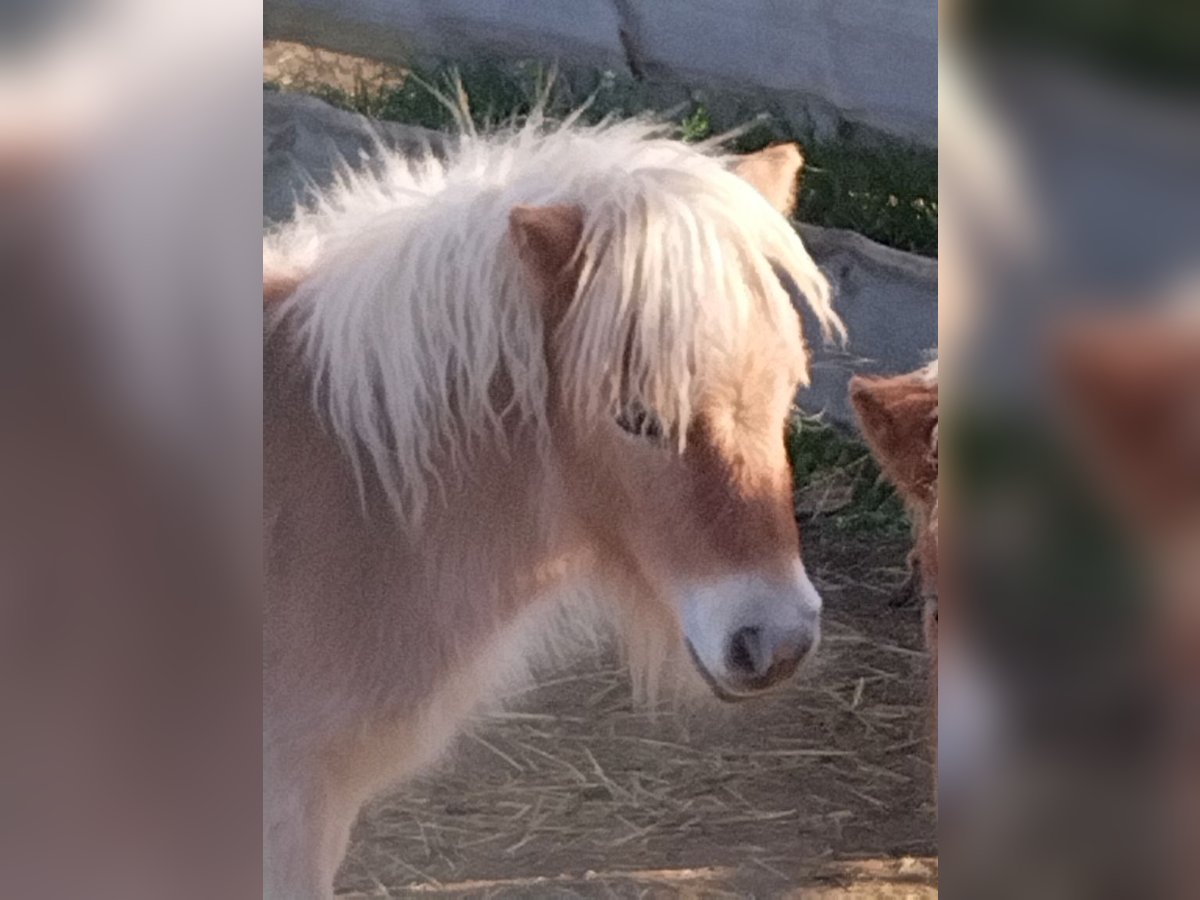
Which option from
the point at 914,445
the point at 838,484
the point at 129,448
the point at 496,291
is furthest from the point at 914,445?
the point at 129,448

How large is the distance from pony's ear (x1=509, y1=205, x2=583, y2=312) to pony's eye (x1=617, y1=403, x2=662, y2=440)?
15 cm

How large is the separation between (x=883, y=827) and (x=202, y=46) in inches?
48.3

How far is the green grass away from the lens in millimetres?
1565

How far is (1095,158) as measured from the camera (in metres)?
1.49

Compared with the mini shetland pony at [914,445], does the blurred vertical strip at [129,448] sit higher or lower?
higher

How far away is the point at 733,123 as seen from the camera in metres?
1.63

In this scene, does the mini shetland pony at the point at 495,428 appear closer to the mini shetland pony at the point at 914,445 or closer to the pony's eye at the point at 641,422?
the pony's eye at the point at 641,422

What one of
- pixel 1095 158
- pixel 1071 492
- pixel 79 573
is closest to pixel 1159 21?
pixel 1095 158

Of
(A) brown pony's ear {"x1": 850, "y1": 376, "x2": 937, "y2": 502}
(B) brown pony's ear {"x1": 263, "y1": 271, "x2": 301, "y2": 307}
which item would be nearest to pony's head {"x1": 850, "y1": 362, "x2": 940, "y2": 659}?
(A) brown pony's ear {"x1": 850, "y1": 376, "x2": 937, "y2": 502}

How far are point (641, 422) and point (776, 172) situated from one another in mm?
347

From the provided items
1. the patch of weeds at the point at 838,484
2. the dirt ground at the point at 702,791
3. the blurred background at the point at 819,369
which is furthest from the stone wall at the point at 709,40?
the dirt ground at the point at 702,791

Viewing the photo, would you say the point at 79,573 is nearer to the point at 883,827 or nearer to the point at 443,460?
the point at 443,460

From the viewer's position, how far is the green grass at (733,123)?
1.57 m

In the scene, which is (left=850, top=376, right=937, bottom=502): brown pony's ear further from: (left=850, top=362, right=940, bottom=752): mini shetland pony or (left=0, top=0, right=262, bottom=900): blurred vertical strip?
(left=0, top=0, right=262, bottom=900): blurred vertical strip
